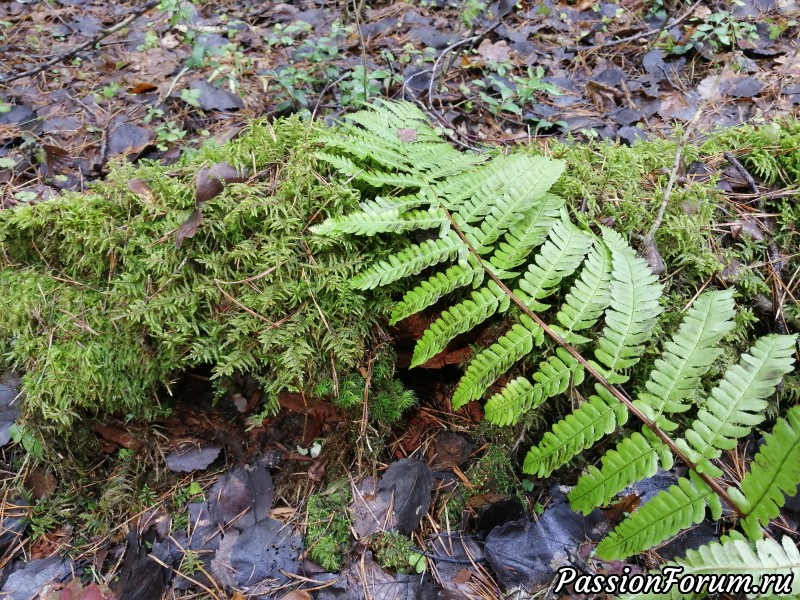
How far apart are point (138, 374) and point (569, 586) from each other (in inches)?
87.0

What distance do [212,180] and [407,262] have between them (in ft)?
3.48

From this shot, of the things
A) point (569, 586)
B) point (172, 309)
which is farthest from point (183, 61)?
point (569, 586)

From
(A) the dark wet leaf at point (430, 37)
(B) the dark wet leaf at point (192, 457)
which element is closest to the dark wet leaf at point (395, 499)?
(B) the dark wet leaf at point (192, 457)

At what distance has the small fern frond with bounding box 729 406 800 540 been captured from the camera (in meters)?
1.45

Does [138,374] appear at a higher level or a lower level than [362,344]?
lower

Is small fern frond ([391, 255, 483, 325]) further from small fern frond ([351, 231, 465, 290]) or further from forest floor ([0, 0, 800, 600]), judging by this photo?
forest floor ([0, 0, 800, 600])

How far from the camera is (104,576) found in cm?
236

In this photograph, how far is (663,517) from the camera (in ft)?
5.33

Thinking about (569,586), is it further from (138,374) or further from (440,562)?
(138,374)

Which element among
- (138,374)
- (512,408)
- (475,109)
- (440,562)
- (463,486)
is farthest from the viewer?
(475,109)

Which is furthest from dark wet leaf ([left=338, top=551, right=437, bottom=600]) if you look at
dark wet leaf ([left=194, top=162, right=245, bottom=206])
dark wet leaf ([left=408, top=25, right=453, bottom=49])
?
dark wet leaf ([left=408, top=25, right=453, bottom=49])

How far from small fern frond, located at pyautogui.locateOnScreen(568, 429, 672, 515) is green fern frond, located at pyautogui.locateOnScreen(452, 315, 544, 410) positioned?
48cm

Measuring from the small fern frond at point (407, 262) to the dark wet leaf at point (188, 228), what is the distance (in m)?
0.82

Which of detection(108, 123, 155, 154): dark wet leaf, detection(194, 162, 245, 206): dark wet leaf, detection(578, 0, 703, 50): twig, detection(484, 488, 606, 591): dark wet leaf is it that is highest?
detection(578, 0, 703, 50): twig
